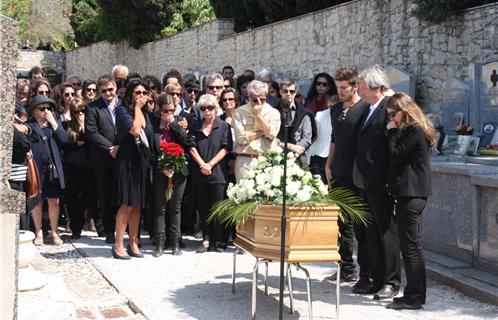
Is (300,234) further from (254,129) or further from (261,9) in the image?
(261,9)

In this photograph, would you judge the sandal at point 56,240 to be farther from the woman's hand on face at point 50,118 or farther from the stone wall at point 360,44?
the stone wall at point 360,44

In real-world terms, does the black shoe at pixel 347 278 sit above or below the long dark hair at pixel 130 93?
below

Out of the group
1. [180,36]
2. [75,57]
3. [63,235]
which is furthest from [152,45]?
[63,235]

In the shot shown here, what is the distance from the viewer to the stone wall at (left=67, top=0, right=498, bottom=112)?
13.6m

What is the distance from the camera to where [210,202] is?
9594mm

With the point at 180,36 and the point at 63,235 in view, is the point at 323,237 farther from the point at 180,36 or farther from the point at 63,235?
the point at 180,36

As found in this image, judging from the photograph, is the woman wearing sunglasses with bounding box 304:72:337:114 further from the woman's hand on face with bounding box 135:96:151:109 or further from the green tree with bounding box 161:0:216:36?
the green tree with bounding box 161:0:216:36

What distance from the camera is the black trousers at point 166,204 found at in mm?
9305

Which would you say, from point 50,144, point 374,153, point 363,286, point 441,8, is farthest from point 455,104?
point 50,144

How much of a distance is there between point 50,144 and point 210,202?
7.10ft

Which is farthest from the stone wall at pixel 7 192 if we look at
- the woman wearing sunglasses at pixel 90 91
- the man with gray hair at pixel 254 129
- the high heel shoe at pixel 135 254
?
the woman wearing sunglasses at pixel 90 91

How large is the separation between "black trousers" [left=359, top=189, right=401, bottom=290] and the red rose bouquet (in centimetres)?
249

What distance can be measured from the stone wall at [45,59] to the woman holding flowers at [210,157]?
38.6 m

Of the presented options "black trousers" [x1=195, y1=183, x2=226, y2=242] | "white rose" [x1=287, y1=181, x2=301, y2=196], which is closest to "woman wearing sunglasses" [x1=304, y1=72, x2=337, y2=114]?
"black trousers" [x1=195, y1=183, x2=226, y2=242]
